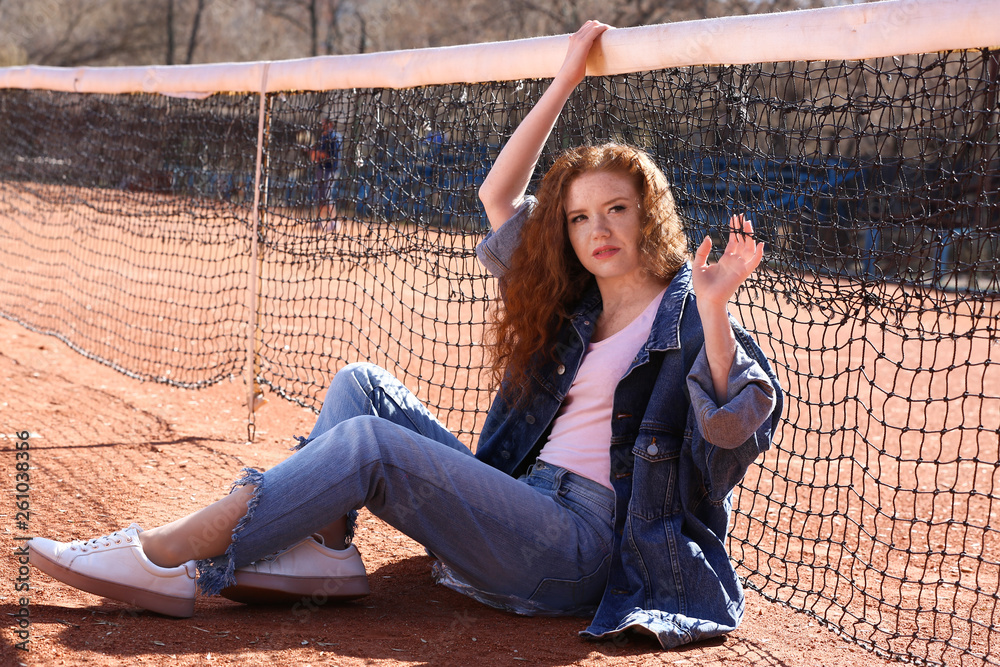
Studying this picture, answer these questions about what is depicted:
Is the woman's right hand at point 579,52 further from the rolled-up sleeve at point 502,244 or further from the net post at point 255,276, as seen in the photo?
the net post at point 255,276

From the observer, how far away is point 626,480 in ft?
8.40

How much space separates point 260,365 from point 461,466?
9.15 ft

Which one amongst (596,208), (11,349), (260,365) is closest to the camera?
(596,208)

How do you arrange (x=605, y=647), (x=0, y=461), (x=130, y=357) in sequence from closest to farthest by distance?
(x=605, y=647) < (x=0, y=461) < (x=130, y=357)

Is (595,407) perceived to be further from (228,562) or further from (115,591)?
(115,591)

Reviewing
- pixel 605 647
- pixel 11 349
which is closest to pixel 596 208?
pixel 605 647

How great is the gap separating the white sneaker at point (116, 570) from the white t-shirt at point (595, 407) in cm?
105

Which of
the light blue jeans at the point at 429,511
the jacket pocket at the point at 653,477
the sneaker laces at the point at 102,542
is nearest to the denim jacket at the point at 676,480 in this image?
the jacket pocket at the point at 653,477

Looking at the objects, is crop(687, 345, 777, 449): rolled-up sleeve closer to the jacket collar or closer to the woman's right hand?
the jacket collar

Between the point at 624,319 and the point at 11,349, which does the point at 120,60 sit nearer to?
the point at 11,349

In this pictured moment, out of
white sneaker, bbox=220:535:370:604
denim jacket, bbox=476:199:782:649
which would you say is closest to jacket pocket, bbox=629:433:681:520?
denim jacket, bbox=476:199:782:649

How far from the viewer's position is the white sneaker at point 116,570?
7.88 ft

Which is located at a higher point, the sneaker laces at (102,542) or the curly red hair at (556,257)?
the curly red hair at (556,257)

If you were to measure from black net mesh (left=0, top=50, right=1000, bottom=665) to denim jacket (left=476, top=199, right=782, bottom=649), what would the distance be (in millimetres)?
469
